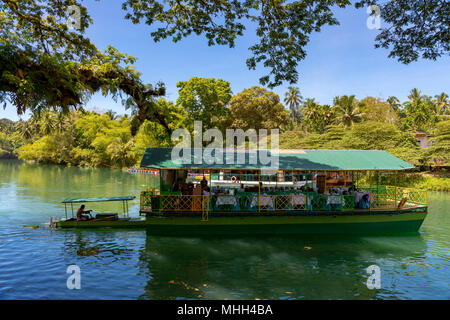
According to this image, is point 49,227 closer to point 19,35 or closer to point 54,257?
Answer: point 54,257

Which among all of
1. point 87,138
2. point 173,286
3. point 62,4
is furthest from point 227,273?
point 87,138

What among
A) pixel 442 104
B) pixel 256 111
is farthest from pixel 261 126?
pixel 442 104

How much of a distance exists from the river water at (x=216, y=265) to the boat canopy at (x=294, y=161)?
10.1 ft

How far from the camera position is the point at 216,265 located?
9.52 metres

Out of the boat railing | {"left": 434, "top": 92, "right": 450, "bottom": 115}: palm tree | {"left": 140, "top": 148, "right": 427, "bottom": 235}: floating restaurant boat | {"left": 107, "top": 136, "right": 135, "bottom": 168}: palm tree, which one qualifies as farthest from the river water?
{"left": 434, "top": 92, "right": 450, "bottom": 115}: palm tree

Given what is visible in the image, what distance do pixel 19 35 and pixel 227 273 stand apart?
10.5 m

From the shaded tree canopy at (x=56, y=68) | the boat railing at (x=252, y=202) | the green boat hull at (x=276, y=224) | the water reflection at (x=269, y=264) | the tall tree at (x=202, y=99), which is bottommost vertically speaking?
the water reflection at (x=269, y=264)

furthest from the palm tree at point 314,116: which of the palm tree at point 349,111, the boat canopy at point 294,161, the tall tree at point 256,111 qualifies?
the boat canopy at point 294,161

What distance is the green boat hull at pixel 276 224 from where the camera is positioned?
12.1 metres

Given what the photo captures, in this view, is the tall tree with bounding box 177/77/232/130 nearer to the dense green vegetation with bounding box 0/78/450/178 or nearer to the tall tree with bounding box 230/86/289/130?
the dense green vegetation with bounding box 0/78/450/178

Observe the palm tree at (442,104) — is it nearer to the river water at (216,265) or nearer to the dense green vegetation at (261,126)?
the dense green vegetation at (261,126)

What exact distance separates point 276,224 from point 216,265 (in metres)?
3.89

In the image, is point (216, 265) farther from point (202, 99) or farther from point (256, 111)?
point (256, 111)

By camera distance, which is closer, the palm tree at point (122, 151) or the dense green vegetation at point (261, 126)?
the dense green vegetation at point (261, 126)
